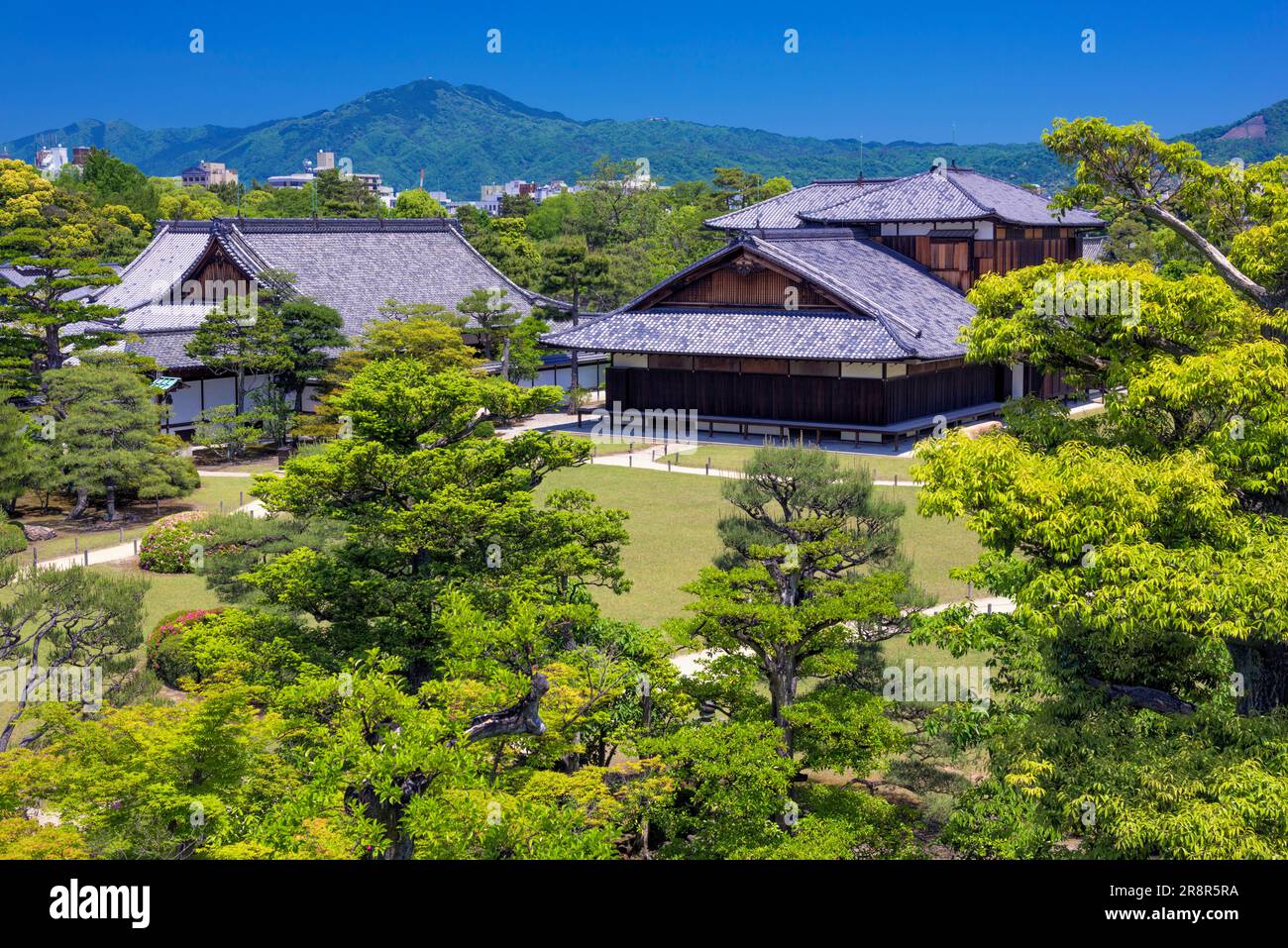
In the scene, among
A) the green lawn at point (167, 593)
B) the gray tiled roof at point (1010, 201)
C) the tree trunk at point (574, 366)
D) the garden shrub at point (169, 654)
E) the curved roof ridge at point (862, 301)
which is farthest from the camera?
the gray tiled roof at point (1010, 201)

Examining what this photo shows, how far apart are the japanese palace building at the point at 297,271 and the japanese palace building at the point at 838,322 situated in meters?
6.59

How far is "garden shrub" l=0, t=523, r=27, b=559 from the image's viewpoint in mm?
16922

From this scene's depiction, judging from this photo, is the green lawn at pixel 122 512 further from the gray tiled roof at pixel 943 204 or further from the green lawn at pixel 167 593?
the gray tiled roof at pixel 943 204

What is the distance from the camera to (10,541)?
56.3 feet

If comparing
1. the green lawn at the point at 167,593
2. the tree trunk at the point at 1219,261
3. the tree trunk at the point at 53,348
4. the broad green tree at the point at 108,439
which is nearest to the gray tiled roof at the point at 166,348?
the tree trunk at the point at 53,348

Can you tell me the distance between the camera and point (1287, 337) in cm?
1181

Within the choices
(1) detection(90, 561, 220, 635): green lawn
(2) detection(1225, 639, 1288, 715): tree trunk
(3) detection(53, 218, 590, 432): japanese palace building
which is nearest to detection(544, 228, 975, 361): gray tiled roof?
(3) detection(53, 218, 590, 432): japanese palace building

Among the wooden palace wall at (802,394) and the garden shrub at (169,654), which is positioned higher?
the wooden palace wall at (802,394)

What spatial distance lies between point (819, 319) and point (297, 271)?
20972 mm

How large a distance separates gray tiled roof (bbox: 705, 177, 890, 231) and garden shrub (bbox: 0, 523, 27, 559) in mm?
44346

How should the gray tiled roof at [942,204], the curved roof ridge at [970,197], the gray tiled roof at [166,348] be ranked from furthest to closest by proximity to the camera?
the gray tiled roof at [942,204], the curved roof ridge at [970,197], the gray tiled roof at [166,348]

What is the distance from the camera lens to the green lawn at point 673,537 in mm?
22219
